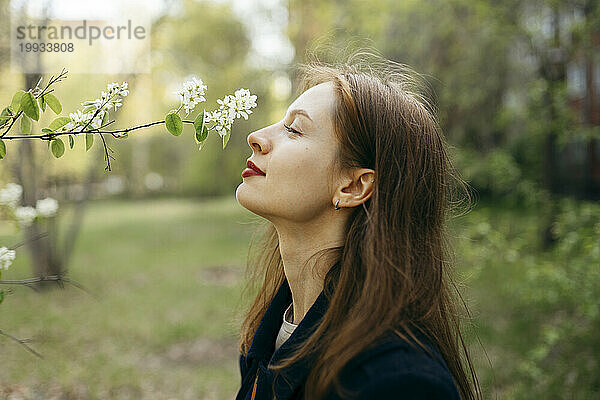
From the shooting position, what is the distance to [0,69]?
24.4 feet

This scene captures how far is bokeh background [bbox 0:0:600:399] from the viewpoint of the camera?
4.50 meters

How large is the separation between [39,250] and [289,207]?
25.6 feet

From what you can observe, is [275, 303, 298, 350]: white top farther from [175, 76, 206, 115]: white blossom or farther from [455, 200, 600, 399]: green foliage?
[455, 200, 600, 399]: green foliage

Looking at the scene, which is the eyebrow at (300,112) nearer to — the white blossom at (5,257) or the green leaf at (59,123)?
the green leaf at (59,123)

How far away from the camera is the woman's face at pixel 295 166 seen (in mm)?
1517

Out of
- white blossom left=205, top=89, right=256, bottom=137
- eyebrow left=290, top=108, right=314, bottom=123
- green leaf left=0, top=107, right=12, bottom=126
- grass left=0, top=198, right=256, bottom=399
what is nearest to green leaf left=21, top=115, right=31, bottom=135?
green leaf left=0, top=107, right=12, bottom=126

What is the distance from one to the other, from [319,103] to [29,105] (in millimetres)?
693

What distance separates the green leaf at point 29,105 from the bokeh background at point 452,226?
847 mm

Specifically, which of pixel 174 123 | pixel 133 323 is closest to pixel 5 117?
pixel 174 123

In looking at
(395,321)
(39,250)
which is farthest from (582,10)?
(39,250)

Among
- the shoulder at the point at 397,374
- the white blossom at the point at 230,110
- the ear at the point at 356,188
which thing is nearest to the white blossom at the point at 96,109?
the white blossom at the point at 230,110

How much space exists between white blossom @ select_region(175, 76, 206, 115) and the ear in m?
0.42

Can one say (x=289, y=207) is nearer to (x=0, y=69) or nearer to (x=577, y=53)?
(x=577, y=53)

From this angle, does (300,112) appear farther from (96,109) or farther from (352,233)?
(96,109)
